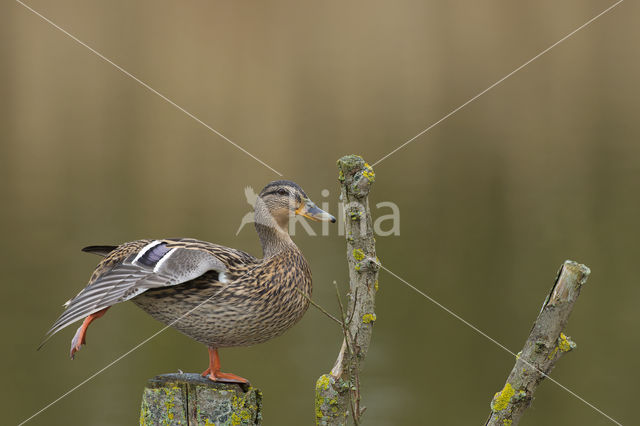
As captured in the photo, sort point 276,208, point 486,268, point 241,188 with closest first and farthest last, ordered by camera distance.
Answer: point 276,208 → point 486,268 → point 241,188

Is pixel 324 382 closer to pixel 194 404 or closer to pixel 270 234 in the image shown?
pixel 194 404

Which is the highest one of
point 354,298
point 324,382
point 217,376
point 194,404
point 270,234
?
point 270,234

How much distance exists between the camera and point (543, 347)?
12.7 ft

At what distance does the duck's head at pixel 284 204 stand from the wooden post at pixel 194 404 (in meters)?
0.97

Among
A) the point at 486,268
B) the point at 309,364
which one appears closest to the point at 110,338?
the point at 309,364

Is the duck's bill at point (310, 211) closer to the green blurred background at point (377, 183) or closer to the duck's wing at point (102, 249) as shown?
the duck's wing at point (102, 249)

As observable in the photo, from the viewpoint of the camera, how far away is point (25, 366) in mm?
10133

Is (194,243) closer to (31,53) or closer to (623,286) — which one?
(623,286)

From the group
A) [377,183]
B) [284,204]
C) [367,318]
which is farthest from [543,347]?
[377,183]

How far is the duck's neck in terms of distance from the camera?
470 centimetres

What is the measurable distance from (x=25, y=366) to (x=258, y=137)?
9095 mm

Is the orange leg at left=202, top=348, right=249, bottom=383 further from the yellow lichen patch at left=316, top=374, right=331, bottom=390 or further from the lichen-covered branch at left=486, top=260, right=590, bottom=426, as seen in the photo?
the lichen-covered branch at left=486, top=260, right=590, bottom=426

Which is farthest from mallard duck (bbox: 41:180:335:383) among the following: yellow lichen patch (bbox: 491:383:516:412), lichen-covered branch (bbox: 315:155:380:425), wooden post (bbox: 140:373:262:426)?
yellow lichen patch (bbox: 491:383:516:412)

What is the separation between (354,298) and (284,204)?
2.72 ft
